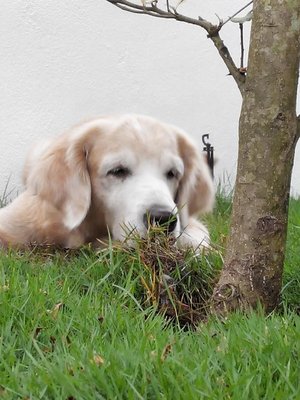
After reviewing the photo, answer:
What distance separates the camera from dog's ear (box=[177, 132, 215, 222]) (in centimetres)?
405

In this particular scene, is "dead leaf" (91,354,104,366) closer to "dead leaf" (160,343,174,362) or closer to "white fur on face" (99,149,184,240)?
"dead leaf" (160,343,174,362)

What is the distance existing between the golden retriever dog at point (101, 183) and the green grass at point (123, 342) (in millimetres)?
508

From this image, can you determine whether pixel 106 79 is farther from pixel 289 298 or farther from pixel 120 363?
pixel 120 363

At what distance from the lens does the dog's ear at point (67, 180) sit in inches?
149

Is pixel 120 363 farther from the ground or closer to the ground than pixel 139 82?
closer to the ground

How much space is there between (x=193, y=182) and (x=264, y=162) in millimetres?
1317

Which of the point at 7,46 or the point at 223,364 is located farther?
the point at 7,46

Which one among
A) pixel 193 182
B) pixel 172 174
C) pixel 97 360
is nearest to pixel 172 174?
pixel 172 174

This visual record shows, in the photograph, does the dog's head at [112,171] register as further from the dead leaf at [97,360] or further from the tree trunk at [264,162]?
the dead leaf at [97,360]

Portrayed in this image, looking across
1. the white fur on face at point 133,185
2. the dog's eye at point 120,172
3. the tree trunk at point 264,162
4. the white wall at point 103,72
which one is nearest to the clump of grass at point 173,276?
the tree trunk at point 264,162

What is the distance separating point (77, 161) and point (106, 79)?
6.15 feet

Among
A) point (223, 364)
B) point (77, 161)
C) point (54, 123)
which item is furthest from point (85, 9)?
point (223, 364)

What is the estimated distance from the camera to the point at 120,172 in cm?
376

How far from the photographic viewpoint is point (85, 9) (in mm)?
5562
